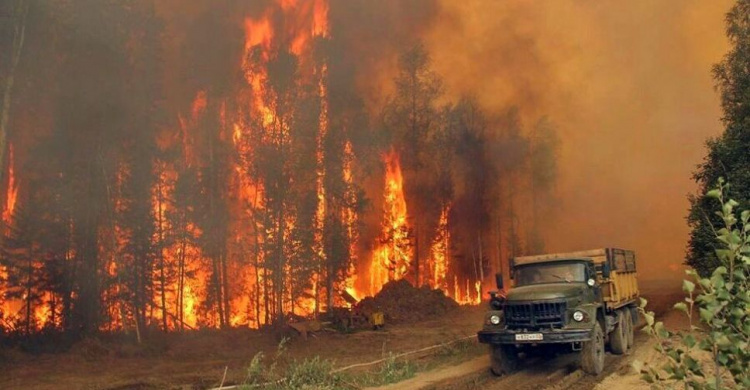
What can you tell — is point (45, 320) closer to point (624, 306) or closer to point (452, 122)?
point (624, 306)

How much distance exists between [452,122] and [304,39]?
1489 centimetres

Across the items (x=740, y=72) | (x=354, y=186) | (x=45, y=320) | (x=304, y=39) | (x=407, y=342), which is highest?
(x=304, y=39)

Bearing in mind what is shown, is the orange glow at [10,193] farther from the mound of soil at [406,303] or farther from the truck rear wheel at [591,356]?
the truck rear wheel at [591,356]

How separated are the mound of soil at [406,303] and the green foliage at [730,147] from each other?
14.9 meters

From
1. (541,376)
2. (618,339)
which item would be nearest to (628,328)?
(618,339)

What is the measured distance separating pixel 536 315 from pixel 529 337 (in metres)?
0.55

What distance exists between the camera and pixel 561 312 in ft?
41.2

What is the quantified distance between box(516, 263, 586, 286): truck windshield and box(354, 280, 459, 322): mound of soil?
17.8 meters

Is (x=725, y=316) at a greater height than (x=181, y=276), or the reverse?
(x=181, y=276)

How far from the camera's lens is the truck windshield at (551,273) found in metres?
14.2

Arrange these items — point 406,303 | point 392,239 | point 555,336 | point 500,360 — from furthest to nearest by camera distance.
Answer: point 392,239 → point 406,303 → point 500,360 → point 555,336

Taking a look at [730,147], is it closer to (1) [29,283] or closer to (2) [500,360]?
(2) [500,360]

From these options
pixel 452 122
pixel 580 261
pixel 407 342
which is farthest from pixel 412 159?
pixel 580 261

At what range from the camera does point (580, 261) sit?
47.3 ft
